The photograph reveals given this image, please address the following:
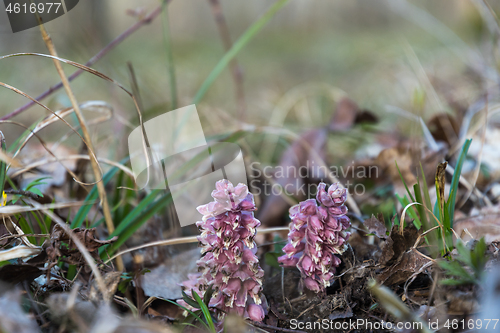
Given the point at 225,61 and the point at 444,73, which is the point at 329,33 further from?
the point at 225,61

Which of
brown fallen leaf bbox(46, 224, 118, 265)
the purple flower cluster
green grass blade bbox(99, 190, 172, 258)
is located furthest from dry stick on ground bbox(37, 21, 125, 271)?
the purple flower cluster

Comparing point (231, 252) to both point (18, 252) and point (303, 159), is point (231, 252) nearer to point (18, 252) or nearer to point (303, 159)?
point (18, 252)

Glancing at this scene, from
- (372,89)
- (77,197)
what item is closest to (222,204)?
(77,197)

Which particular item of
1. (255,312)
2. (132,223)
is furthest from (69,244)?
(255,312)

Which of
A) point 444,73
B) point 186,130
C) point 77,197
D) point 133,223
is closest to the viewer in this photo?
point 133,223

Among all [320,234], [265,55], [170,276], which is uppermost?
[265,55]

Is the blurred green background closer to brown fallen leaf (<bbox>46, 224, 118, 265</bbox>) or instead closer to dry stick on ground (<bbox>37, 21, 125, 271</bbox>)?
dry stick on ground (<bbox>37, 21, 125, 271</bbox>)
